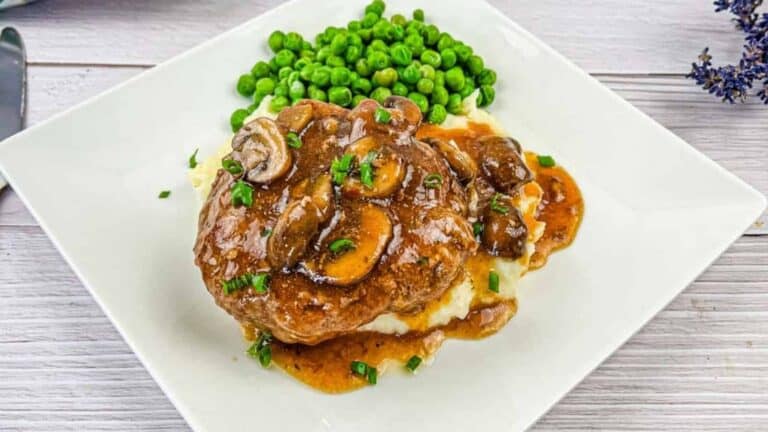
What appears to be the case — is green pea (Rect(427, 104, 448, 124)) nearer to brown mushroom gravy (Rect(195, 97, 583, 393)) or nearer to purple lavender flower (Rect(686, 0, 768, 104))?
brown mushroom gravy (Rect(195, 97, 583, 393))

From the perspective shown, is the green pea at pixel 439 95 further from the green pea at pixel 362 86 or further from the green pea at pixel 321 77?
the green pea at pixel 321 77

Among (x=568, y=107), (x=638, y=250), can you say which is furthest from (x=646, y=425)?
(x=568, y=107)

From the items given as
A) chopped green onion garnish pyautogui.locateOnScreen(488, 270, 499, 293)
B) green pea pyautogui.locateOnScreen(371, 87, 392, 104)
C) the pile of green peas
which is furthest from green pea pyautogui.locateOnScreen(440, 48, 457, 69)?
chopped green onion garnish pyautogui.locateOnScreen(488, 270, 499, 293)

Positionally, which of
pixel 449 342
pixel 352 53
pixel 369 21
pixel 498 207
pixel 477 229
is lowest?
pixel 449 342

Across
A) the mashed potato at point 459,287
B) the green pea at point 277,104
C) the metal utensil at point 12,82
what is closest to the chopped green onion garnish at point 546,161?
the mashed potato at point 459,287

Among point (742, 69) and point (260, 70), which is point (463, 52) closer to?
Result: point (260, 70)

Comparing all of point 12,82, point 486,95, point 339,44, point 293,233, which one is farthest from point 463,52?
point 12,82
